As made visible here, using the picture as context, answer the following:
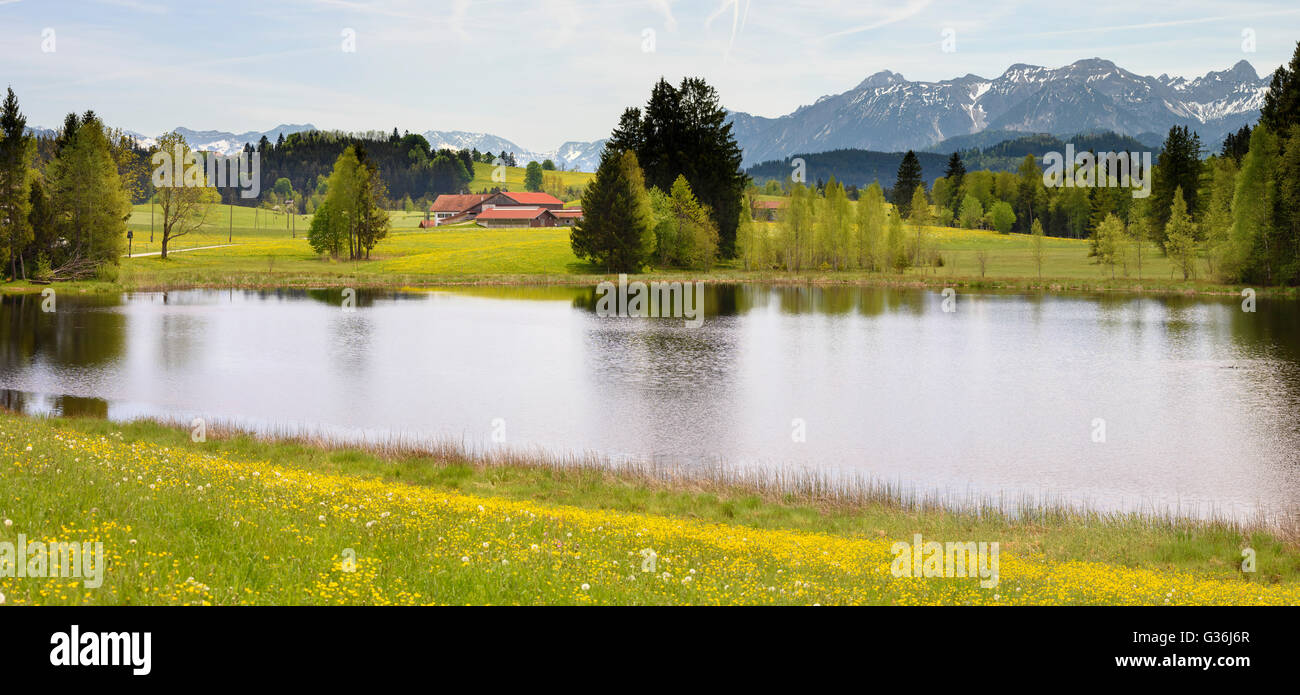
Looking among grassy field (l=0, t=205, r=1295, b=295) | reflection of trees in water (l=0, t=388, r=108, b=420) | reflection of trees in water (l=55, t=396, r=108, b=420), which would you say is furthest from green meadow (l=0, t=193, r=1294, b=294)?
reflection of trees in water (l=55, t=396, r=108, b=420)

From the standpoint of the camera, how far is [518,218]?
194 meters

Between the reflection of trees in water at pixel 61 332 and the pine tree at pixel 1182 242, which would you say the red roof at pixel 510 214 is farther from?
the pine tree at pixel 1182 242

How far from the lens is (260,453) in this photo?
84.4 ft

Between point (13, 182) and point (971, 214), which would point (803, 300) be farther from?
point (971, 214)

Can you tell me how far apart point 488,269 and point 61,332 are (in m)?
59.4

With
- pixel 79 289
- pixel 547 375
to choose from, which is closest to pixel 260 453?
pixel 547 375

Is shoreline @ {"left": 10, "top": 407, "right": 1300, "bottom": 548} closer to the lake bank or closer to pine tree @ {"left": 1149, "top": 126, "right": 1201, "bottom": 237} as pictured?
the lake bank

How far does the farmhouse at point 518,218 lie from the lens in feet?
632

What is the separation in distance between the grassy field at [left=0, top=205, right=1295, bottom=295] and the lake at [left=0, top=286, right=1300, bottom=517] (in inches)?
781

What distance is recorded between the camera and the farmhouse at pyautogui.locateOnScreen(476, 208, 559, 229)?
192 meters
